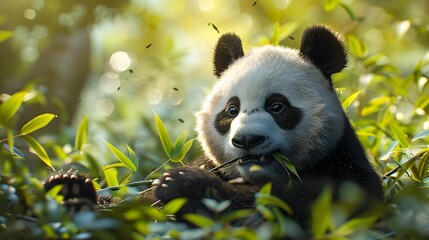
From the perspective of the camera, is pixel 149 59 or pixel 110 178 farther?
pixel 149 59

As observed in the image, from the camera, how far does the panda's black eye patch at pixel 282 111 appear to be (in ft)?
11.1

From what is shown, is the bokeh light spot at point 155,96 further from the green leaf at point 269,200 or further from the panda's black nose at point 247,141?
the green leaf at point 269,200

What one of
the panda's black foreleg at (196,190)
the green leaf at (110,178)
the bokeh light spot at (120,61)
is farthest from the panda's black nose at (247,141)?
the bokeh light spot at (120,61)

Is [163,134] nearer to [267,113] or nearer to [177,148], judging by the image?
[177,148]

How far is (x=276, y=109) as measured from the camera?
3432 mm

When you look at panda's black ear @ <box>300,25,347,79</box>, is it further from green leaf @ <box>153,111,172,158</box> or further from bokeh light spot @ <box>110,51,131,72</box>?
bokeh light spot @ <box>110,51,131,72</box>

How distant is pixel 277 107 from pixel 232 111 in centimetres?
23

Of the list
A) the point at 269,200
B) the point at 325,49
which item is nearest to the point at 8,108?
the point at 269,200

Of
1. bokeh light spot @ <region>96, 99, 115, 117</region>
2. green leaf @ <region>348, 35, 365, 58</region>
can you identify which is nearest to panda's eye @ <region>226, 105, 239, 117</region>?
green leaf @ <region>348, 35, 365, 58</region>

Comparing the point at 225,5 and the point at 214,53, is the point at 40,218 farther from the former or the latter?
the point at 225,5

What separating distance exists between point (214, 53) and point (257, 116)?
0.89 metres

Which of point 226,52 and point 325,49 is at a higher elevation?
point 226,52

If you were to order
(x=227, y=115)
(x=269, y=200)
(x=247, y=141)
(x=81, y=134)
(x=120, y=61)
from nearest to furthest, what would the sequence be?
(x=269, y=200), (x=247, y=141), (x=81, y=134), (x=227, y=115), (x=120, y=61)

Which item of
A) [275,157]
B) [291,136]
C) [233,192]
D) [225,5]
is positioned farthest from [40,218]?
[225,5]
